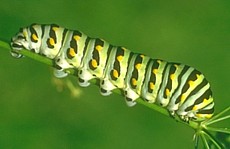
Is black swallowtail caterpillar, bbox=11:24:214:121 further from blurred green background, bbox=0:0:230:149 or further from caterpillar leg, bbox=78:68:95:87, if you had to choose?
blurred green background, bbox=0:0:230:149

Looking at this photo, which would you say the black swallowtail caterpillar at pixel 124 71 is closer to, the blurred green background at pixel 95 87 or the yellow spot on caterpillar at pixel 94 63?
the yellow spot on caterpillar at pixel 94 63

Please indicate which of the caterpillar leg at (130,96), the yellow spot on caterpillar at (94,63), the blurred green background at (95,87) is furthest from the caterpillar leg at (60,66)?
the blurred green background at (95,87)

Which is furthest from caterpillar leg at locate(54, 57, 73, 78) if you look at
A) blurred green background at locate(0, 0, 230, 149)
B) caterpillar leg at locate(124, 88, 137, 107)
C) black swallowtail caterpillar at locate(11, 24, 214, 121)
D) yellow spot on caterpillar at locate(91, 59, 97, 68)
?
blurred green background at locate(0, 0, 230, 149)

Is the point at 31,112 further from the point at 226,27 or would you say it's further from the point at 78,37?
the point at 78,37


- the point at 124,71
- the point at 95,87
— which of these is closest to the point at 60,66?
the point at 124,71

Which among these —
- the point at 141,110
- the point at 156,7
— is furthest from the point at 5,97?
the point at 156,7

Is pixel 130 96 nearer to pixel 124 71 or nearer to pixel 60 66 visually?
pixel 124 71
